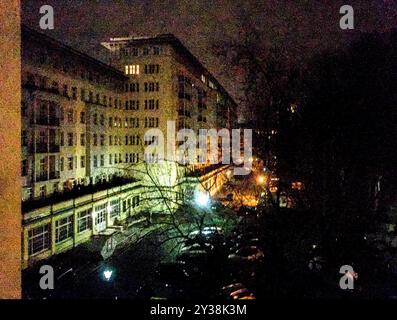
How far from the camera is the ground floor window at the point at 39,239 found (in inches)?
283

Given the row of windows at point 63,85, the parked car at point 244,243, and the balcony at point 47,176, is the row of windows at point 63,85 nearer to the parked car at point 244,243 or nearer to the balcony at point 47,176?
the balcony at point 47,176

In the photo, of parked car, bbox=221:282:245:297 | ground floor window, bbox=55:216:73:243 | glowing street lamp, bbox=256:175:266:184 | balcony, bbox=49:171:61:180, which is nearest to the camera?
parked car, bbox=221:282:245:297

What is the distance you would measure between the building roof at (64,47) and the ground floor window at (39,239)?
153 inches

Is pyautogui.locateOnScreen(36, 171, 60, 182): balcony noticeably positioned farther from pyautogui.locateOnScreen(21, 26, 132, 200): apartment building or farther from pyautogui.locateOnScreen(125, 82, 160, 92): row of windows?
pyautogui.locateOnScreen(125, 82, 160, 92): row of windows

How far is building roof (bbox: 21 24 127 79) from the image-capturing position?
949cm

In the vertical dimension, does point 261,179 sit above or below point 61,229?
above

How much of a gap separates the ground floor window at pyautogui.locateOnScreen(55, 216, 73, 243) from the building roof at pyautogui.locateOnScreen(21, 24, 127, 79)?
3934 millimetres

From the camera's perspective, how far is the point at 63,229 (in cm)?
850

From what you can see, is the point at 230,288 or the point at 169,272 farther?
the point at 169,272

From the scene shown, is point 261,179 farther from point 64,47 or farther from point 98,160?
point 98,160

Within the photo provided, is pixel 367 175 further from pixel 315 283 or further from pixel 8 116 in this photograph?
pixel 8 116

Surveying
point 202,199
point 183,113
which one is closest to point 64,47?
point 183,113

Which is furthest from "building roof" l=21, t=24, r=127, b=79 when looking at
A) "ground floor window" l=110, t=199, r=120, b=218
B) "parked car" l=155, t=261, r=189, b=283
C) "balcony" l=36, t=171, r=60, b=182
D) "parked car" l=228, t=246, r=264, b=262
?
"parked car" l=228, t=246, r=264, b=262

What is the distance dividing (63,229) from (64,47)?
604cm
